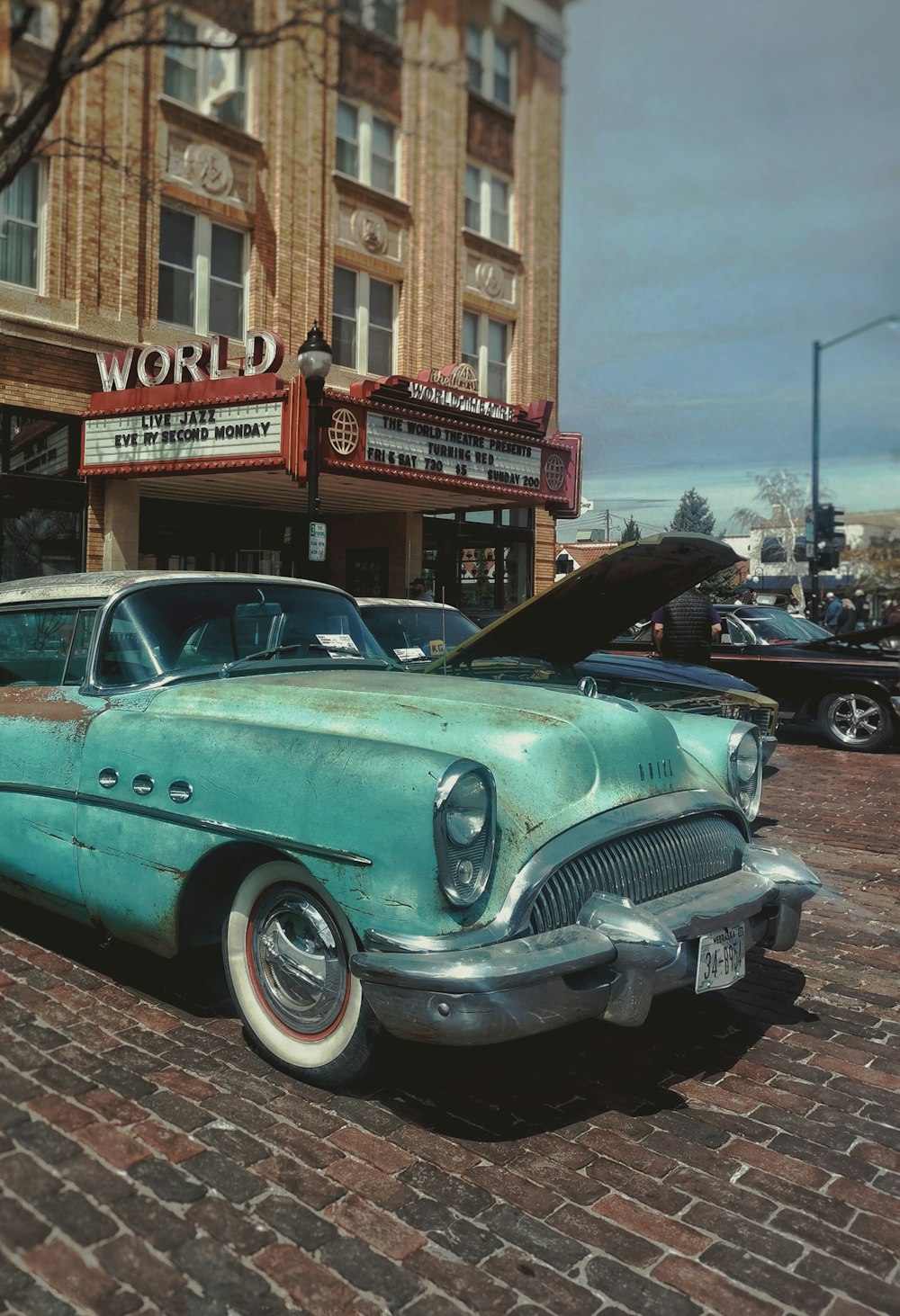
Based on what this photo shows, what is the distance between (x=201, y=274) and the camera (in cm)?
1623

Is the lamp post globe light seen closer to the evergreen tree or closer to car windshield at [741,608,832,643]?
car windshield at [741,608,832,643]

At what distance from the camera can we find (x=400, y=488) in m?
16.6

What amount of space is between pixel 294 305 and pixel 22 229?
4.48 meters

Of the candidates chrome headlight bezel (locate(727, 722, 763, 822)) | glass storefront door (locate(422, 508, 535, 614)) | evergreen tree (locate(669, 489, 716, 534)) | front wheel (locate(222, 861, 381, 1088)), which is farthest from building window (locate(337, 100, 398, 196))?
evergreen tree (locate(669, 489, 716, 534))

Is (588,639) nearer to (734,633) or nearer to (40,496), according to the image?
(734,633)

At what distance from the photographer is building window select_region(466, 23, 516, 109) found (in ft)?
62.7

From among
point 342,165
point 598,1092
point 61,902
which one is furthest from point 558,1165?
point 342,165

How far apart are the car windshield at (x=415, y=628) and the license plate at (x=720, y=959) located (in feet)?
14.6

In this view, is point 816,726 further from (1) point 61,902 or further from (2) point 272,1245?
(2) point 272,1245

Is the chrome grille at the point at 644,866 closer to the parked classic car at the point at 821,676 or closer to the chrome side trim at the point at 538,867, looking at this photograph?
the chrome side trim at the point at 538,867

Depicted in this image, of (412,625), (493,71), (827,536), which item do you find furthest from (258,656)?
(827,536)

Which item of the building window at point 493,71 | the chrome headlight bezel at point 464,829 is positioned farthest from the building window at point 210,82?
the chrome headlight bezel at point 464,829

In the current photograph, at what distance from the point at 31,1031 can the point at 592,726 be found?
2.17 m

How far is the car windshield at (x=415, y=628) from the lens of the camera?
7910mm
